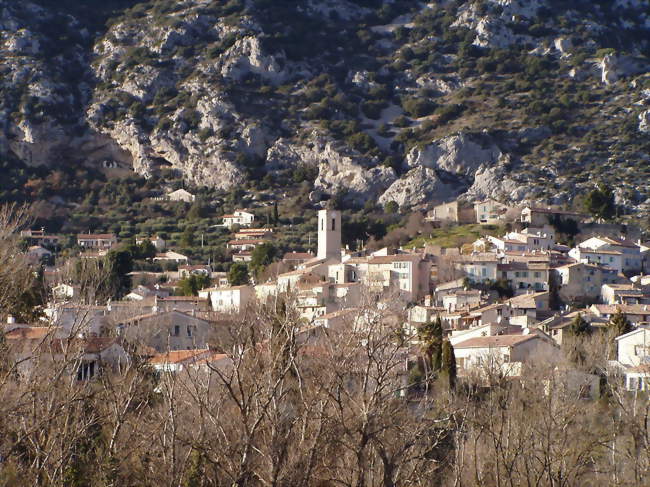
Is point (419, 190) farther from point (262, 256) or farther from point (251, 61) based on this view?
point (251, 61)

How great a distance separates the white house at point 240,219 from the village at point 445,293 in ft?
17.3

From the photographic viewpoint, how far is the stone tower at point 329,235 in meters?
81.8

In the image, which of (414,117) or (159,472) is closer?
(159,472)

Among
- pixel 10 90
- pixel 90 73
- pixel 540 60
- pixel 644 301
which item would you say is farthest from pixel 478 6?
pixel 644 301

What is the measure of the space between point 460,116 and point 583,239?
35.0m

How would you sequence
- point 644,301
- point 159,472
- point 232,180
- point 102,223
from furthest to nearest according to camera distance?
point 232,180
point 102,223
point 644,301
point 159,472

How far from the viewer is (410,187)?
103875mm

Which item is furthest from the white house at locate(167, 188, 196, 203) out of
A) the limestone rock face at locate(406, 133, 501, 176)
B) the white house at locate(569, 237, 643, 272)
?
the white house at locate(569, 237, 643, 272)

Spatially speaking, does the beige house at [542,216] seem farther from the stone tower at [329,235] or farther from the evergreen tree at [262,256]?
the evergreen tree at [262,256]

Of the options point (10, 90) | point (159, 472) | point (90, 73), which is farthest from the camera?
point (90, 73)

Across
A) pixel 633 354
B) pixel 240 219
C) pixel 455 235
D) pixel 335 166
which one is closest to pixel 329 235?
pixel 455 235

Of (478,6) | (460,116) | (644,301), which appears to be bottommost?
(644,301)

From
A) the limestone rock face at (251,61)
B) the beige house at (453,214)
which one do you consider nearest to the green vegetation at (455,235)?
the beige house at (453,214)

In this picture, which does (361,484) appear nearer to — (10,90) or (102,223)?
(102,223)
